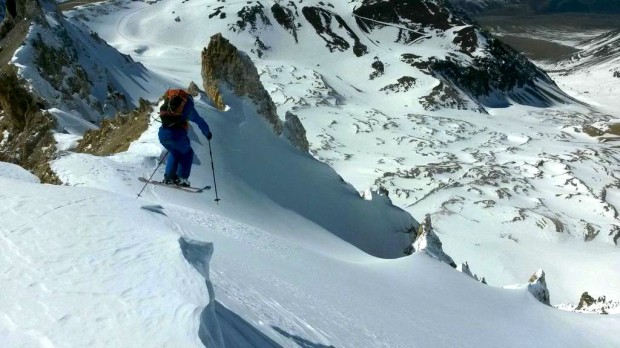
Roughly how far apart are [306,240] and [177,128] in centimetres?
767

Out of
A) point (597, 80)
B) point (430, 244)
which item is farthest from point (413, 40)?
point (430, 244)

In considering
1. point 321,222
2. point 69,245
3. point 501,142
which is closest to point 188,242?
point 69,245

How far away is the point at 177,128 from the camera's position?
38.9 feet

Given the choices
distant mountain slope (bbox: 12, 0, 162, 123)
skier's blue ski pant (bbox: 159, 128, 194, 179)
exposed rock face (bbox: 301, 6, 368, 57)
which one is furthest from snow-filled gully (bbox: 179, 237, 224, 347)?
exposed rock face (bbox: 301, 6, 368, 57)

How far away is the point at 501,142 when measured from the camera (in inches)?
3278

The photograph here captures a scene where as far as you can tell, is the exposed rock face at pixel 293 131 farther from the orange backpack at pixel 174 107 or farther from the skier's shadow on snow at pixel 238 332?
the skier's shadow on snow at pixel 238 332

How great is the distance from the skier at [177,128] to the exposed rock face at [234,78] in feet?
42.3

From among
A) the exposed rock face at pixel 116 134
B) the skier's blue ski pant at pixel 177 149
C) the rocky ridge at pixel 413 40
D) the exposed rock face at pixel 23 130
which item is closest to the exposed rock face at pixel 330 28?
the rocky ridge at pixel 413 40

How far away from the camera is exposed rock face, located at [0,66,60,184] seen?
797 inches

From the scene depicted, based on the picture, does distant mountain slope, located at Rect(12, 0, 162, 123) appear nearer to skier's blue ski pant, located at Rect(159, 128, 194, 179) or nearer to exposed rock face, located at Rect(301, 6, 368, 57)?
skier's blue ski pant, located at Rect(159, 128, 194, 179)

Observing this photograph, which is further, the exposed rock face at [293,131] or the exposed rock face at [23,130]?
the exposed rock face at [293,131]

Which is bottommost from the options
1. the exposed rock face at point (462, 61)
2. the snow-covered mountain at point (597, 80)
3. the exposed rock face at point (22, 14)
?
the snow-covered mountain at point (597, 80)

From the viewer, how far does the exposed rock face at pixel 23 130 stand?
66.4ft

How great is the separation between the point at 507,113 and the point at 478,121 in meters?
17.5
